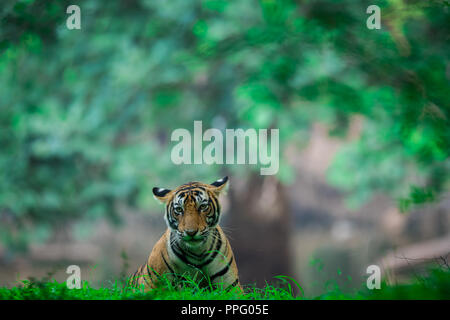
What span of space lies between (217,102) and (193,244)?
5.34m

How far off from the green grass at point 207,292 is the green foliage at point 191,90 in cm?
181

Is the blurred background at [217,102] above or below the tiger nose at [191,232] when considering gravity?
above

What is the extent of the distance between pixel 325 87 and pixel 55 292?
137 inches

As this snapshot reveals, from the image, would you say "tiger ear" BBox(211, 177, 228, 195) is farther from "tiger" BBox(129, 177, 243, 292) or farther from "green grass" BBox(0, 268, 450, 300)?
"green grass" BBox(0, 268, 450, 300)

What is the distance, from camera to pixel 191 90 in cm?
772

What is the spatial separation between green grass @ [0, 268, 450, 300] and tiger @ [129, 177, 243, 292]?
0.07 meters

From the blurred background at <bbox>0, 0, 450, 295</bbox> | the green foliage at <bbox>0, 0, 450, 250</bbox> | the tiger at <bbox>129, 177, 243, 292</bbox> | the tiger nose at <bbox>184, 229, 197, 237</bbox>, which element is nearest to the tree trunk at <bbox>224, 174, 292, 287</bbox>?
the blurred background at <bbox>0, 0, 450, 295</bbox>

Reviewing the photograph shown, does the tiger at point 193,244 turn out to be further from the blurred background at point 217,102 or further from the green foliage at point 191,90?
the green foliage at point 191,90

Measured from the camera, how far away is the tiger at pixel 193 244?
87.4 inches

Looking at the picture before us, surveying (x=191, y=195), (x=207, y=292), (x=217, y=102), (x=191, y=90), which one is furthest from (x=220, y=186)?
(x=191, y=90)

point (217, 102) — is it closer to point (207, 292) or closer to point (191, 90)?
point (191, 90)

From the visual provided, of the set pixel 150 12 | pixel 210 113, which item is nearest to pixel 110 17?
pixel 150 12

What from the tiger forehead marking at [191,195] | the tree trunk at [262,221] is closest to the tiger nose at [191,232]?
the tiger forehead marking at [191,195]
